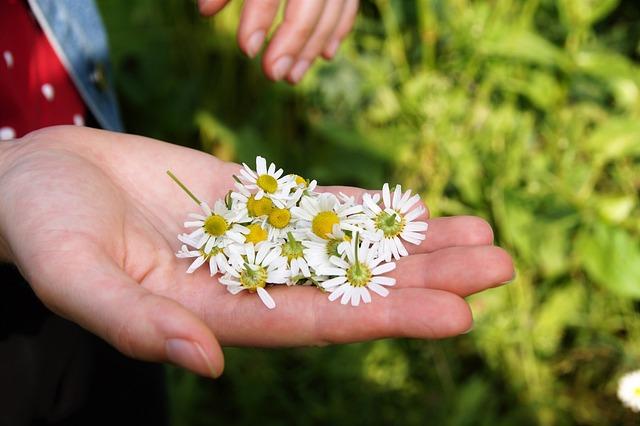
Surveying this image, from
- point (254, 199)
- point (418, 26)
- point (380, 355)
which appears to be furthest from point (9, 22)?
point (418, 26)

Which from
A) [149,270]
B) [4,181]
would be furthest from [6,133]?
[149,270]

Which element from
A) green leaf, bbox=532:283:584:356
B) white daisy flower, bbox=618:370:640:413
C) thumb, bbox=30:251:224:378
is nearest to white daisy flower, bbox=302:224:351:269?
thumb, bbox=30:251:224:378

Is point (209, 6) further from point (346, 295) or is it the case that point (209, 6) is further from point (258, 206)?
point (346, 295)

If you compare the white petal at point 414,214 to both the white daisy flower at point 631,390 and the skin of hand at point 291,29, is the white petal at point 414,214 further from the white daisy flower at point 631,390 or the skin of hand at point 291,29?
the white daisy flower at point 631,390

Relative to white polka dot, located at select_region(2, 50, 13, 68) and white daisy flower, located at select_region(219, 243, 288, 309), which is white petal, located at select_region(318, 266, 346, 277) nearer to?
white daisy flower, located at select_region(219, 243, 288, 309)

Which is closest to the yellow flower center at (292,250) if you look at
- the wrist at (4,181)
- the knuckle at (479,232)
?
the knuckle at (479,232)
